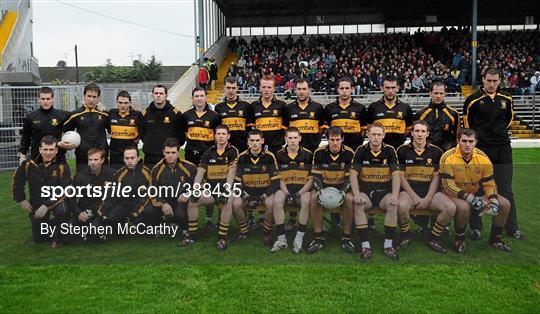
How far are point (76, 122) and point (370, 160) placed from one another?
376 centimetres

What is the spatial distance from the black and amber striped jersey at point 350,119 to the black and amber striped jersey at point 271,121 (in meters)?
0.62

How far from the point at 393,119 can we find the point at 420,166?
800 millimetres

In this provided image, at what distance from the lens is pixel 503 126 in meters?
5.77

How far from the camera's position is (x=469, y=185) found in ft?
17.6

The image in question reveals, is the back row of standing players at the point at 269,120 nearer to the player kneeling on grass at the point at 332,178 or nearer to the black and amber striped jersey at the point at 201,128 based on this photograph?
the black and amber striped jersey at the point at 201,128

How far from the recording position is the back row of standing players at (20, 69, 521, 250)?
19.0 ft

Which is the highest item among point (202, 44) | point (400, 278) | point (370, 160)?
point (202, 44)

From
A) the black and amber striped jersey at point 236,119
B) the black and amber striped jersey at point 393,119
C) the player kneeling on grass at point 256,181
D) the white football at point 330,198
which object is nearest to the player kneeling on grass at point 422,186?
the black and amber striped jersey at point 393,119

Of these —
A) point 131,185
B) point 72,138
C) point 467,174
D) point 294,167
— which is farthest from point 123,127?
point 467,174

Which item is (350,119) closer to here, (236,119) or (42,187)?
(236,119)

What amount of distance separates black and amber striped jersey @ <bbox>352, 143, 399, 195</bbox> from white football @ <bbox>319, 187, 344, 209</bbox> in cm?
38

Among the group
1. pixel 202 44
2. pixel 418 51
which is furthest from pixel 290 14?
pixel 202 44

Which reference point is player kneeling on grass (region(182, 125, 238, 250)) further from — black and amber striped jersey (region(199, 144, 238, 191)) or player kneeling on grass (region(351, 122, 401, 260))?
player kneeling on grass (region(351, 122, 401, 260))

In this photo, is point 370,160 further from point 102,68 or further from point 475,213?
point 102,68
